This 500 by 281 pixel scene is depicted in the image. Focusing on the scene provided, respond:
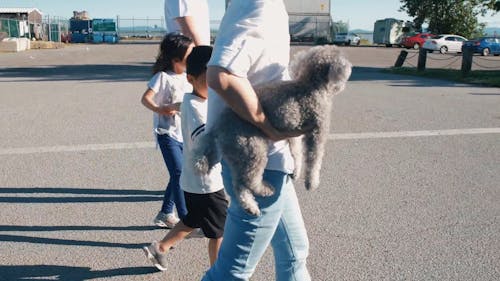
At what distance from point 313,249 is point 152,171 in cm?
249

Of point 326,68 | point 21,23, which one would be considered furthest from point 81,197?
point 21,23

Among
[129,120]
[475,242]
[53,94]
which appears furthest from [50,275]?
[53,94]

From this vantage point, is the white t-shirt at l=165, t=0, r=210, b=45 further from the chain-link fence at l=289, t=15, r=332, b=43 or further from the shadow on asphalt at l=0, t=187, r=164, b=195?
the chain-link fence at l=289, t=15, r=332, b=43

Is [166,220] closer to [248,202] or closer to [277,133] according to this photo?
[248,202]

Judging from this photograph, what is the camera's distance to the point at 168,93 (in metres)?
3.65

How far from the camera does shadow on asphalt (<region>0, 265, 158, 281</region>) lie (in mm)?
3242

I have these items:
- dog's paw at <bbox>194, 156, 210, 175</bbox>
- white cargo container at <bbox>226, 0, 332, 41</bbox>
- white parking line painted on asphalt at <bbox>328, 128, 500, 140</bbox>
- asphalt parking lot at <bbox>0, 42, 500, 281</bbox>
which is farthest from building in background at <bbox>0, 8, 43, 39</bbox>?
dog's paw at <bbox>194, 156, 210, 175</bbox>

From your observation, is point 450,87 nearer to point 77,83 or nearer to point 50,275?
Answer: point 77,83

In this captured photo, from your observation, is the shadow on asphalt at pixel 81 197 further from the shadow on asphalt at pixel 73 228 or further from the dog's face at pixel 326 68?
the dog's face at pixel 326 68

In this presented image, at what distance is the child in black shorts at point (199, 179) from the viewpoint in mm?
2635

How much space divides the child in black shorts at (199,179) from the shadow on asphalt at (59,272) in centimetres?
54

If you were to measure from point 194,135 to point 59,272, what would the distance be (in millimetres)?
1469

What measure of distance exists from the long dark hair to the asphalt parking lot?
1.37m

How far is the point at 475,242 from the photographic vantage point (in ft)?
12.4
